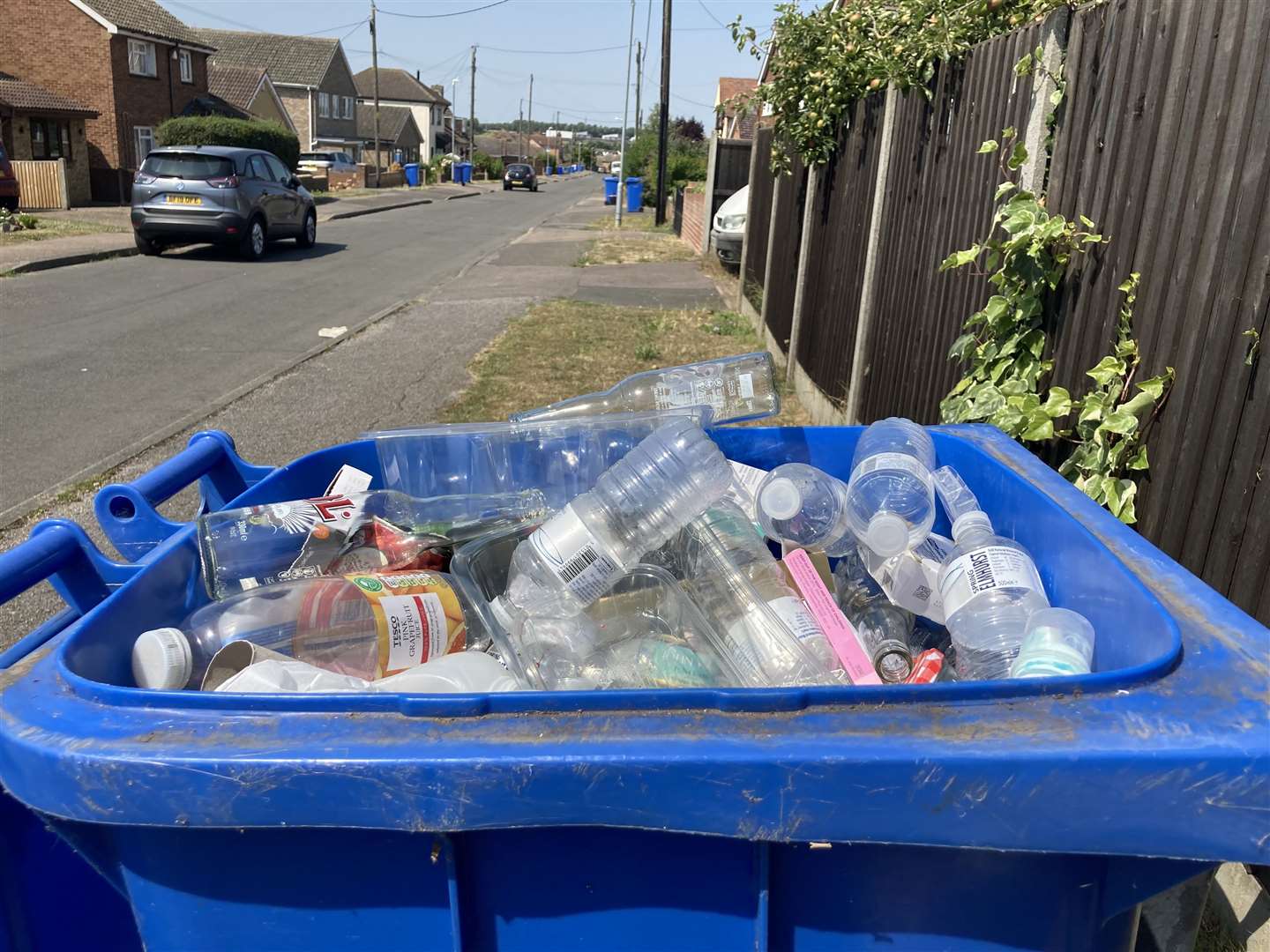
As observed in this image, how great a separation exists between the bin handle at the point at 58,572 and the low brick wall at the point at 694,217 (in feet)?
64.3

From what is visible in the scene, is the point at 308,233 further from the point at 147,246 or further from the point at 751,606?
A: the point at 751,606

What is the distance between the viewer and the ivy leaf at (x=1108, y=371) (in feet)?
10.0

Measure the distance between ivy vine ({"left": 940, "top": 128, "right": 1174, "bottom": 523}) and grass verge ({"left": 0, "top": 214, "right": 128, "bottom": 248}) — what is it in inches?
689

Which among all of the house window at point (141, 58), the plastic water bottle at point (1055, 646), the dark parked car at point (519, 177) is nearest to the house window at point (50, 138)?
the house window at point (141, 58)

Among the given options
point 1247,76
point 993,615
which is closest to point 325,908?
point 993,615

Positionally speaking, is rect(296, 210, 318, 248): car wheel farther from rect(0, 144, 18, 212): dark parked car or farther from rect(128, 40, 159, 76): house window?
rect(128, 40, 159, 76): house window

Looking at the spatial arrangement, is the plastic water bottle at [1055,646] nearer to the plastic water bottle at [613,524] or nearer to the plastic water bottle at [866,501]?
the plastic water bottle at [866,501]

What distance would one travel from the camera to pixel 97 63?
3150cm

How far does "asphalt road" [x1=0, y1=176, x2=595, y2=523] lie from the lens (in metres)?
6.64

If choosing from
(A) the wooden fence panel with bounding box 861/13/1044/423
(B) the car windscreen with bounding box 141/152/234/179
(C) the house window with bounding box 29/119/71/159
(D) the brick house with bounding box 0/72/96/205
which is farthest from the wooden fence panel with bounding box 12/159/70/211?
(A) the wooden fence panel with bounding box 861/13/1044/423

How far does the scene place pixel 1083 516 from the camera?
1998 mm

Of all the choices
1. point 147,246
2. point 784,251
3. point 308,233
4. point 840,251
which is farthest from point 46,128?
point 840,251

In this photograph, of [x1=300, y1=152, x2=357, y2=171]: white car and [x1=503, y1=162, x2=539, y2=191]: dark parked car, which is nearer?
[x1=300, y1=152, x2=357, y2=171]: white car

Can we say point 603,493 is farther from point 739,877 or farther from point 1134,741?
point 1134,741
